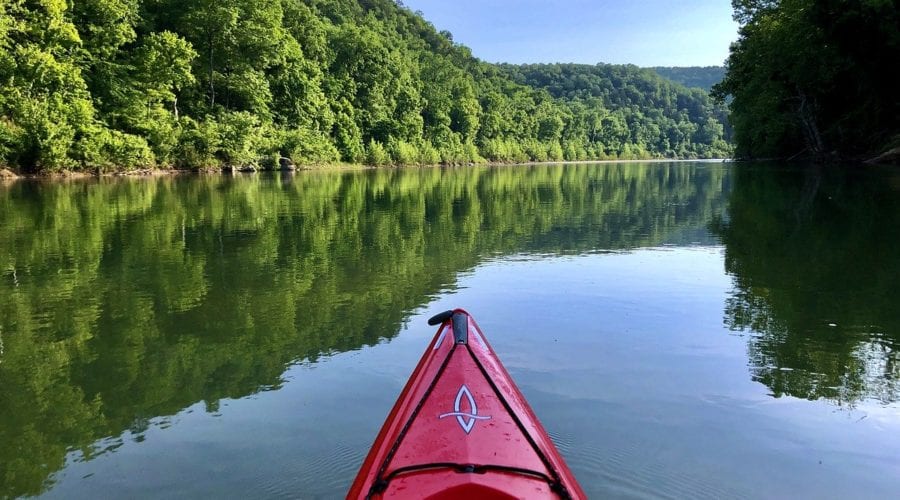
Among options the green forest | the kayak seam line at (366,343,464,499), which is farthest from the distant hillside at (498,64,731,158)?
the kayak seam line at (366,343,464,499)

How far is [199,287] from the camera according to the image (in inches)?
329

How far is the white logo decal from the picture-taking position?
282cm

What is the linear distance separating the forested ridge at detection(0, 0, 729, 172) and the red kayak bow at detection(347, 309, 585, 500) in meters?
33.5

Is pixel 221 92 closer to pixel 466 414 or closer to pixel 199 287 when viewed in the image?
pixel 199 287

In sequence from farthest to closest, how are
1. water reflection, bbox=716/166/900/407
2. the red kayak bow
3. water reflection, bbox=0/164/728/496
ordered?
1. water reflection, bbox=716/166/900/407
2. water reflection, bbox=0/164/728/496
3. the red kayak bow

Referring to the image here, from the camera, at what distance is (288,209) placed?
18047 mm

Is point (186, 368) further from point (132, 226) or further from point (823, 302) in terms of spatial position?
point (132, 226)

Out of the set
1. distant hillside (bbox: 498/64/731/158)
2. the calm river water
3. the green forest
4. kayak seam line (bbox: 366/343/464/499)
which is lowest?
the calm river water

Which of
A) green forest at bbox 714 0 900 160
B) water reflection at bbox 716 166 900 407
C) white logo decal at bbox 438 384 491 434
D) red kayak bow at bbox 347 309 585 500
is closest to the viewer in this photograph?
red kayak bow at bbox 347 309 585 500

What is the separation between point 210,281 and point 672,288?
661cm

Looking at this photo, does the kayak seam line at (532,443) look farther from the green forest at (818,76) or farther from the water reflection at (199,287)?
the green forest at (818,76)

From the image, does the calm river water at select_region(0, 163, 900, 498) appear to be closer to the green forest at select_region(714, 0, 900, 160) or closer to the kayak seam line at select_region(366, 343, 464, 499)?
the kayak seam line at select_region(366, 343, 464, 499)

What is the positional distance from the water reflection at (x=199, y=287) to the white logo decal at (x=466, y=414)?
8.04 ft

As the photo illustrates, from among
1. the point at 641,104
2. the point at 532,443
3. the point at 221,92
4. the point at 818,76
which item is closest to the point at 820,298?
the point at 532,443
